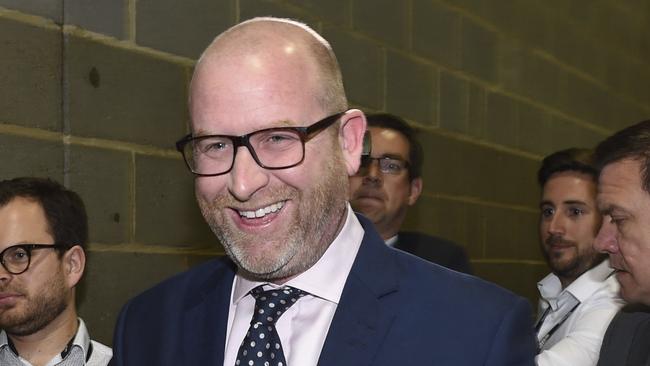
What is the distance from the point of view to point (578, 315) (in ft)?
8.68

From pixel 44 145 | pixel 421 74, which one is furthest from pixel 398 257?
pixel 421 74

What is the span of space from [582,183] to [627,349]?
1.18 m

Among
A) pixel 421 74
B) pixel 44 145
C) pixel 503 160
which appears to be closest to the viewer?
pixel 44 145

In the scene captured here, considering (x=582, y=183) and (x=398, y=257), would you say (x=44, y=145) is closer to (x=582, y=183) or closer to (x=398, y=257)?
(x=398, y=257)

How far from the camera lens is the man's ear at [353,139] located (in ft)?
4.97

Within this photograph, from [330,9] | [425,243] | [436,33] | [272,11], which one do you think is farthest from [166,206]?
[436,33]

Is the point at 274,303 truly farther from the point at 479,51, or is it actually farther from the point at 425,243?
the point at 479,51

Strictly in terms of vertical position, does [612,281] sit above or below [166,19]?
below

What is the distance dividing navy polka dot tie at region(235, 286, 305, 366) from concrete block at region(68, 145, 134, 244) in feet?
3.76

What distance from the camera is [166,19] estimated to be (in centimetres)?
276

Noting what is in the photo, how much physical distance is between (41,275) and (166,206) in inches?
23.3

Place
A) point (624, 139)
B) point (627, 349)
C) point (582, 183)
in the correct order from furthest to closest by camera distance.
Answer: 1. point (582, 183)
2. point (624, 139)
3. point (627, 349)

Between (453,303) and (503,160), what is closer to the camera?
(453,303)

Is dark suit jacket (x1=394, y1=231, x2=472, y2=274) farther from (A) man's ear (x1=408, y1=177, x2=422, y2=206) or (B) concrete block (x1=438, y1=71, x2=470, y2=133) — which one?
(B) concrete block (x1=438, y1=71, x2=470, y2=133)
